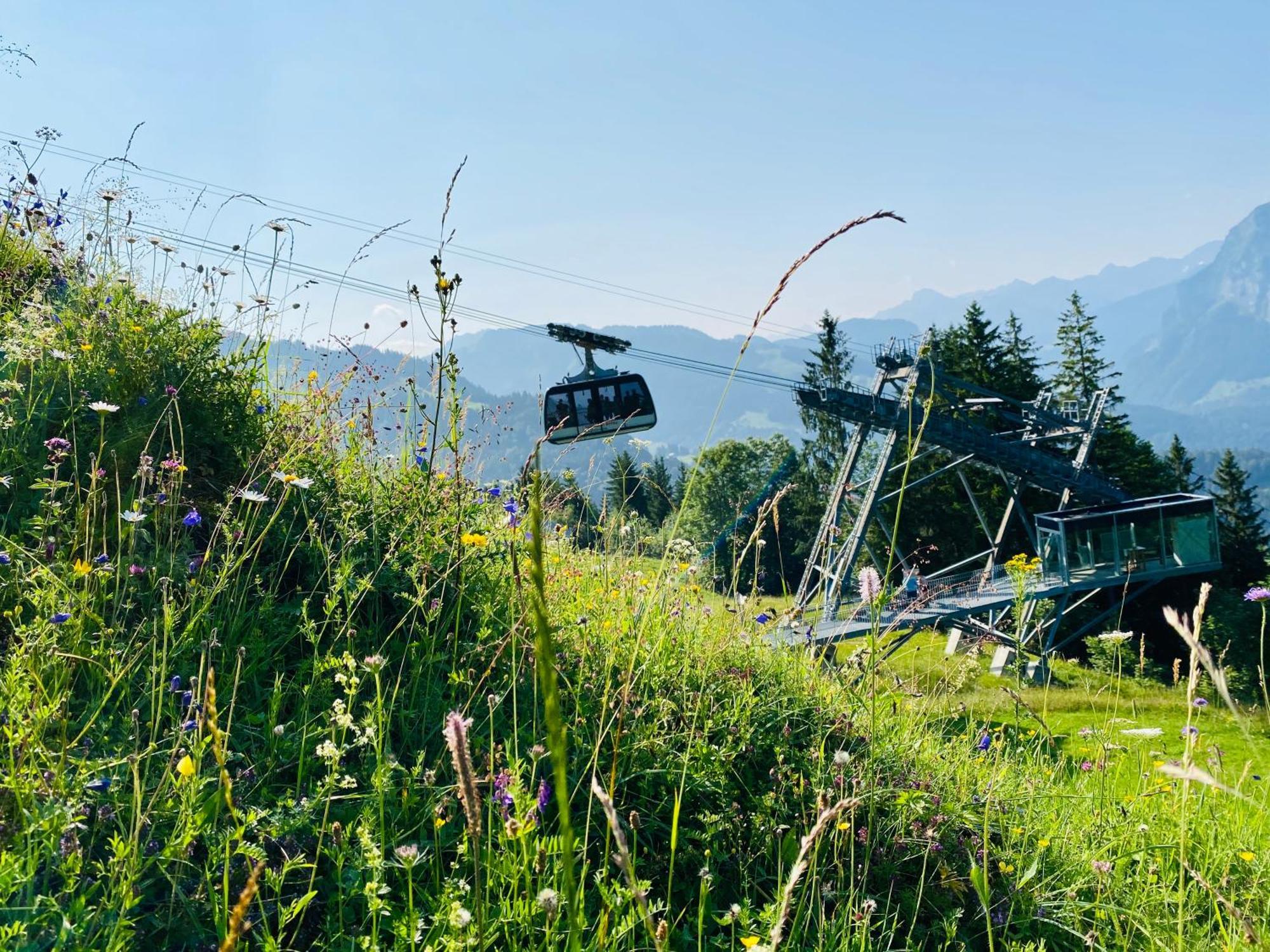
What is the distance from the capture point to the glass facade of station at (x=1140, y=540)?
25172 millimetres

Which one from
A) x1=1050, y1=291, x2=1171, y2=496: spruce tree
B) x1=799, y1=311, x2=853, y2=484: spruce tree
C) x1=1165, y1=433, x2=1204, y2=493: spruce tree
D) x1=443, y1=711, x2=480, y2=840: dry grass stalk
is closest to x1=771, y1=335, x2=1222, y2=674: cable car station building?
x1=1050, y1=291, x2=1171, y2=496: spruce tree

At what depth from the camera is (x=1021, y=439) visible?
29.4m

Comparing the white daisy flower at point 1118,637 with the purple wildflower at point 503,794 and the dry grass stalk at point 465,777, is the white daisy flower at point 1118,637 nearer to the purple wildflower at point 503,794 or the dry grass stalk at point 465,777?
the purple wildflower at point 503,794

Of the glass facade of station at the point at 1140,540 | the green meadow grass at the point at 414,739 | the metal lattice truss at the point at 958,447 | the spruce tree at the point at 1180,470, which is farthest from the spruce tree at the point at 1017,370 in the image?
the green meadow grass at the point at 414,739

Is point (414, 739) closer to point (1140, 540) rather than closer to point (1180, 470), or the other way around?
point (1140, 540)

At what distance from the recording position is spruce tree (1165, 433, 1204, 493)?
137ft

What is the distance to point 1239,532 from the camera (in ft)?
129

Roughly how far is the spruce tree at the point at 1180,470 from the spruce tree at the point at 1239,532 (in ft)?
5.56

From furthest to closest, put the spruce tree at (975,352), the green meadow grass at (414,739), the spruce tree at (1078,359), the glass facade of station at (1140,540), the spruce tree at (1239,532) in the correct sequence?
the spruce tree at (1078,359) → the spruce tree at (975,352) → the spruce tree at (1239,532) → the glass facade of station at (1140,540) → the green meadow grass at (414,739)

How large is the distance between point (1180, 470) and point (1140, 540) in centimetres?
2475

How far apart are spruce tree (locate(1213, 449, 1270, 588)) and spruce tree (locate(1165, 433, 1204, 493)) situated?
1.69m

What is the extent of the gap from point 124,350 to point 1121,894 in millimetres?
4761

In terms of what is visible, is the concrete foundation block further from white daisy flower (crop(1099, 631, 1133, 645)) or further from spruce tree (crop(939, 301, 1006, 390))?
white daisy flower (crop(1099, 631, 1133, 645))

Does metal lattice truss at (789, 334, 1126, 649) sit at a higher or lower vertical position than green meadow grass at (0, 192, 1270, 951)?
higher
